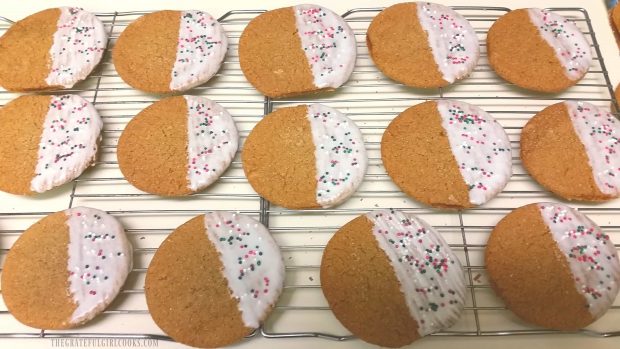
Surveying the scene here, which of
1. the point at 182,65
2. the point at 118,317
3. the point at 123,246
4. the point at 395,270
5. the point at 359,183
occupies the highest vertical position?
the point at 182,65

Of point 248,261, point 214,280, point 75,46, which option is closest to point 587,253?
point 248,261

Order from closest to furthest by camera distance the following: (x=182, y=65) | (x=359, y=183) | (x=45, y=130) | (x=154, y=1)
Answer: (x=359, y=183) → (x=45, y=130) → (x=182, y=65) → (x=154, y=1)

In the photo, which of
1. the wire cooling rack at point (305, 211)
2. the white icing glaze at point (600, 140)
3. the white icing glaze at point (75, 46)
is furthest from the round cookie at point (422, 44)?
the white icing glaze at point (75, 46)

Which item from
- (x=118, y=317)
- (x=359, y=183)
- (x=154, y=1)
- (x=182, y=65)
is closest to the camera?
(x=118, y=317)

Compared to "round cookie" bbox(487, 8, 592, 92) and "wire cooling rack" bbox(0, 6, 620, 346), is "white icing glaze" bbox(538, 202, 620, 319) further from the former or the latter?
"round cookie" bbox(487, 8, 592, 92)

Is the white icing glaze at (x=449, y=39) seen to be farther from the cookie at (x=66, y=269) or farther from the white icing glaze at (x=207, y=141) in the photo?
the cookie at (x=66, y=269)

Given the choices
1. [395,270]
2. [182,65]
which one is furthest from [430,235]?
[182,65]

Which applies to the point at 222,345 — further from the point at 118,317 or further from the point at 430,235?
the point at 430,235
